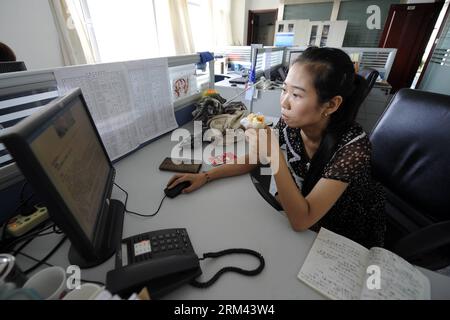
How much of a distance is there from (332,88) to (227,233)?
0.57 m

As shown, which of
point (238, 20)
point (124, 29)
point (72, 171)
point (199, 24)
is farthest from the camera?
point (238, 20)

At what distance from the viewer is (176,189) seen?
78 centimetres

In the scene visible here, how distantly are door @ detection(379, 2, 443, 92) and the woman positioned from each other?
4.90 meters

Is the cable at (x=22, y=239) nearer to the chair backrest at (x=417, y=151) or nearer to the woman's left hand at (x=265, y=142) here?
the woman's left hand at (x=265, y=142)

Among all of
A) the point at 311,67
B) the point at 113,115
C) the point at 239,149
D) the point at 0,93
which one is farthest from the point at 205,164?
the point at 0,93

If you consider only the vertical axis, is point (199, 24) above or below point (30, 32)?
above

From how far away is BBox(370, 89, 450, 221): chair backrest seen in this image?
0.74 metres

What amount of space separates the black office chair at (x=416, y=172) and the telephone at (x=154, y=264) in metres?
0.62

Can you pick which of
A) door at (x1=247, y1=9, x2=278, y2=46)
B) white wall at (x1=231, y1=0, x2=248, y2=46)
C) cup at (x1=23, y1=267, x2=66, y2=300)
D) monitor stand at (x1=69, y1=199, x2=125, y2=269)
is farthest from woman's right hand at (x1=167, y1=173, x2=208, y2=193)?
door at (x1=247, y1=9, x2=278, y2=46)

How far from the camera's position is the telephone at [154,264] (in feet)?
1.48

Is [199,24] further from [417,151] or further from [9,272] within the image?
[9,272]

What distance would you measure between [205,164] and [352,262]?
2.15ft

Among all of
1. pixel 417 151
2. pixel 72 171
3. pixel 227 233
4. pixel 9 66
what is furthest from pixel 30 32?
pixel 417 151
